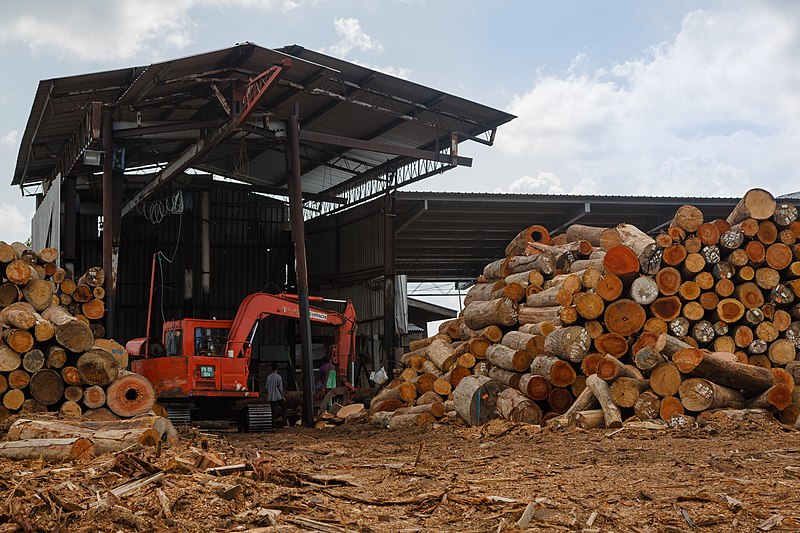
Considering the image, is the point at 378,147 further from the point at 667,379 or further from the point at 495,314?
the point at 667,379

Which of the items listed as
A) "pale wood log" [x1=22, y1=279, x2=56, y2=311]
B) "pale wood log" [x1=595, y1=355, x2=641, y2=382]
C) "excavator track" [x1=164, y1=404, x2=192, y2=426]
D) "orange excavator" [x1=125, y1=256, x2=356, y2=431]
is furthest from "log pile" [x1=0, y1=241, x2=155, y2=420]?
"pale wood log" [x1=595, y1=355, x2=641, y2=382]

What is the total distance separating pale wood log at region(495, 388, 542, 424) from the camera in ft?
43.1

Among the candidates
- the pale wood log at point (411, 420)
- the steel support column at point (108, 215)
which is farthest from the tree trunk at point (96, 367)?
the steel support column at point (108, 215)

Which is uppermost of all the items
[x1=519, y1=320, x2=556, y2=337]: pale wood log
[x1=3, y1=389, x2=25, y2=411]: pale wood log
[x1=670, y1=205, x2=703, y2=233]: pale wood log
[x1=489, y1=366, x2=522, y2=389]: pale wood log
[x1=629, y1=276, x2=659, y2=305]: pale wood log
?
[x1=670, y1=205, x2=703, y2=233]: pale wood log

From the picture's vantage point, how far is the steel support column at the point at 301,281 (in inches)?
706

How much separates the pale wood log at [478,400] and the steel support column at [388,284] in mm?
8724

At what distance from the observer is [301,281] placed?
60.1ft

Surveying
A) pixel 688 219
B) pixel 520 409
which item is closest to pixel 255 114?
pixel 520 409

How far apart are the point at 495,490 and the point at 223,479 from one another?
2301 mm

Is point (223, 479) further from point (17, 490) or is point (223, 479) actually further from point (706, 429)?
point (706, 429)

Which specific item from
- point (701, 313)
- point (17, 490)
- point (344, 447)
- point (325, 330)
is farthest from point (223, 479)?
point (325, 330)

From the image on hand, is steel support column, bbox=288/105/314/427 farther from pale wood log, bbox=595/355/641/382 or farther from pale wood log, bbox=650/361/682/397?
pale wood log, bbox=650/361/682/397

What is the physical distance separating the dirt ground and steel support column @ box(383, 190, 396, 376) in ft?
39.7

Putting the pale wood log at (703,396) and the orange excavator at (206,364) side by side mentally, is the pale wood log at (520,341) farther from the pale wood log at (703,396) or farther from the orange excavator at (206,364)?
the orange excavator at (206,364)
